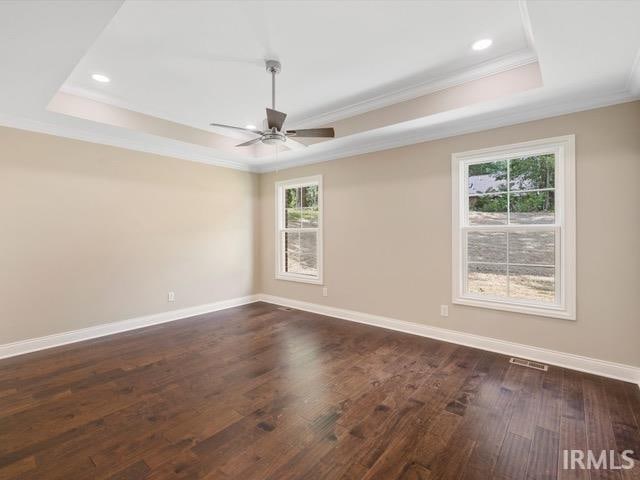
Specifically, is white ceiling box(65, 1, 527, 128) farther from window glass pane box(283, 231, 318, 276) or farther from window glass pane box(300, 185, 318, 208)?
window glass pane box(283, 231, 318, 276)

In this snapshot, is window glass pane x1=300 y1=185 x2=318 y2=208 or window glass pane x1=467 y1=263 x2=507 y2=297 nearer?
window glass pane x1=467 y1=263 x2=507 y2=297

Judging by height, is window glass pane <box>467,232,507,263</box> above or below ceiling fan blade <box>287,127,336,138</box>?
below

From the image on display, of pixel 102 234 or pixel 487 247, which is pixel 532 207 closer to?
pixel 487 247

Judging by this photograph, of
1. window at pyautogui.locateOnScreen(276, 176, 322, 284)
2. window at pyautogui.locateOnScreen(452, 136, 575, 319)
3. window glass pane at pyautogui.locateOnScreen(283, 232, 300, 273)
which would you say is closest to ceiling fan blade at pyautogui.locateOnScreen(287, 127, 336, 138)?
window at pyautogui.locateOnScreen(452, 136, 575, 319)

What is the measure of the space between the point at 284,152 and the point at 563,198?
142 inches

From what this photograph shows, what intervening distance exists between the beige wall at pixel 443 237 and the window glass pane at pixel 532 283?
23 centimetres

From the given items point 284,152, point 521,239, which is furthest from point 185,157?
point 521,239

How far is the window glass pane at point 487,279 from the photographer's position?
3.47 metres

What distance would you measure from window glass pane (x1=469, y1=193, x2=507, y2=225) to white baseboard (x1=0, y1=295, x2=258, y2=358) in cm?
412

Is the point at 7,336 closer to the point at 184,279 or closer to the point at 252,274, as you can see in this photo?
the point at 184,279

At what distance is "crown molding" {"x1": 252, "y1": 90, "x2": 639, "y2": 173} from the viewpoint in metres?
A: 2.88

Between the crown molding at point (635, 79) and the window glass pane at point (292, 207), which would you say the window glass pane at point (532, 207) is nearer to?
the crown molding at point (635, 79)

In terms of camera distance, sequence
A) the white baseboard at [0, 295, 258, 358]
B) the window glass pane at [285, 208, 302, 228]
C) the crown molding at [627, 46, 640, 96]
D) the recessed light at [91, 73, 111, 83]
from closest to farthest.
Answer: the crown molding at [627, 46, 640, 96] < the recessed light at [91, 73, 111, 83] < the white baseboard at [0, 295, 258, 358] < the window glass pane at [285, 208, 302, 228]

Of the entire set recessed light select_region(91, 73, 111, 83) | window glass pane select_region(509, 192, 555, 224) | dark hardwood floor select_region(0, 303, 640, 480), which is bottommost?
dark hardwood floor select_region(0, 303, 640, 480)
